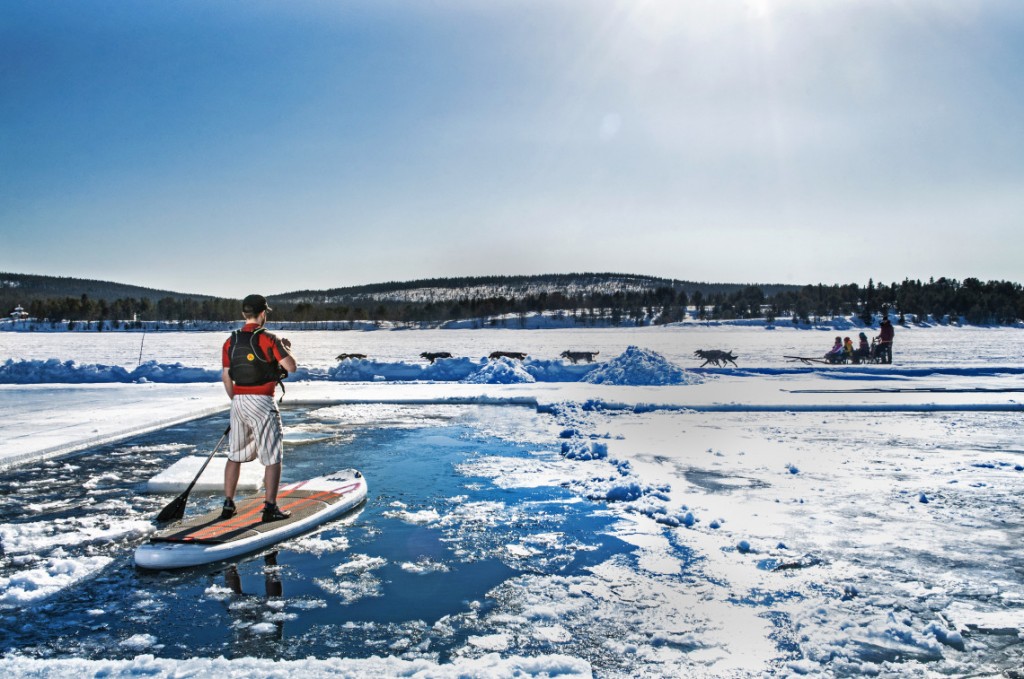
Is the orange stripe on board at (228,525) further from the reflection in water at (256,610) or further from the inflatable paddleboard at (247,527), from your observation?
the reflection in water at (256,610)

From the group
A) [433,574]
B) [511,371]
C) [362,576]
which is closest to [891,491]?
[433,574]

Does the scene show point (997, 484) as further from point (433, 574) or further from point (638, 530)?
point (433, 574)

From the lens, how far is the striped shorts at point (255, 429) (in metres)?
5.48

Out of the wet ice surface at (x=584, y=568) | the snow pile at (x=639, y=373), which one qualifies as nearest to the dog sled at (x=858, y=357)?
the snow pile at (x=639, y=373)

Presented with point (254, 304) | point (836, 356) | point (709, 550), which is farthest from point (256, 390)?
point (836, 356)

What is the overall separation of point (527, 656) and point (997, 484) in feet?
20.9

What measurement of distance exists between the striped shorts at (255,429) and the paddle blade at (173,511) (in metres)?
0.82

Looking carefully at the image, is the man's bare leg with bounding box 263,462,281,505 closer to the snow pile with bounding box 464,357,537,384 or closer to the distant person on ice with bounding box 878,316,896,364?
the snow pile with bounding box 464,357,537,384

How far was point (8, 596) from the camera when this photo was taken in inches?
Result: 169

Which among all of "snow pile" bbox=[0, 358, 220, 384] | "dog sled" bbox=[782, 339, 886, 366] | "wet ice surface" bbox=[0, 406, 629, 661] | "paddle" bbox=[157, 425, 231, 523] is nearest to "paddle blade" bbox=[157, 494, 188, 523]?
"paddle" bbox=[157, 425, 231, 523]

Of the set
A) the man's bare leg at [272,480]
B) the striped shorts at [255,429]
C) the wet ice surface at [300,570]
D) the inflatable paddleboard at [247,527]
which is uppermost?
the striped shorts at [255,429]

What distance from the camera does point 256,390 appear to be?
5441 mm

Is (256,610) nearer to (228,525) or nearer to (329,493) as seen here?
(228,525)

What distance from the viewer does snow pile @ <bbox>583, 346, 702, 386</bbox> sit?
1948 centimetres
